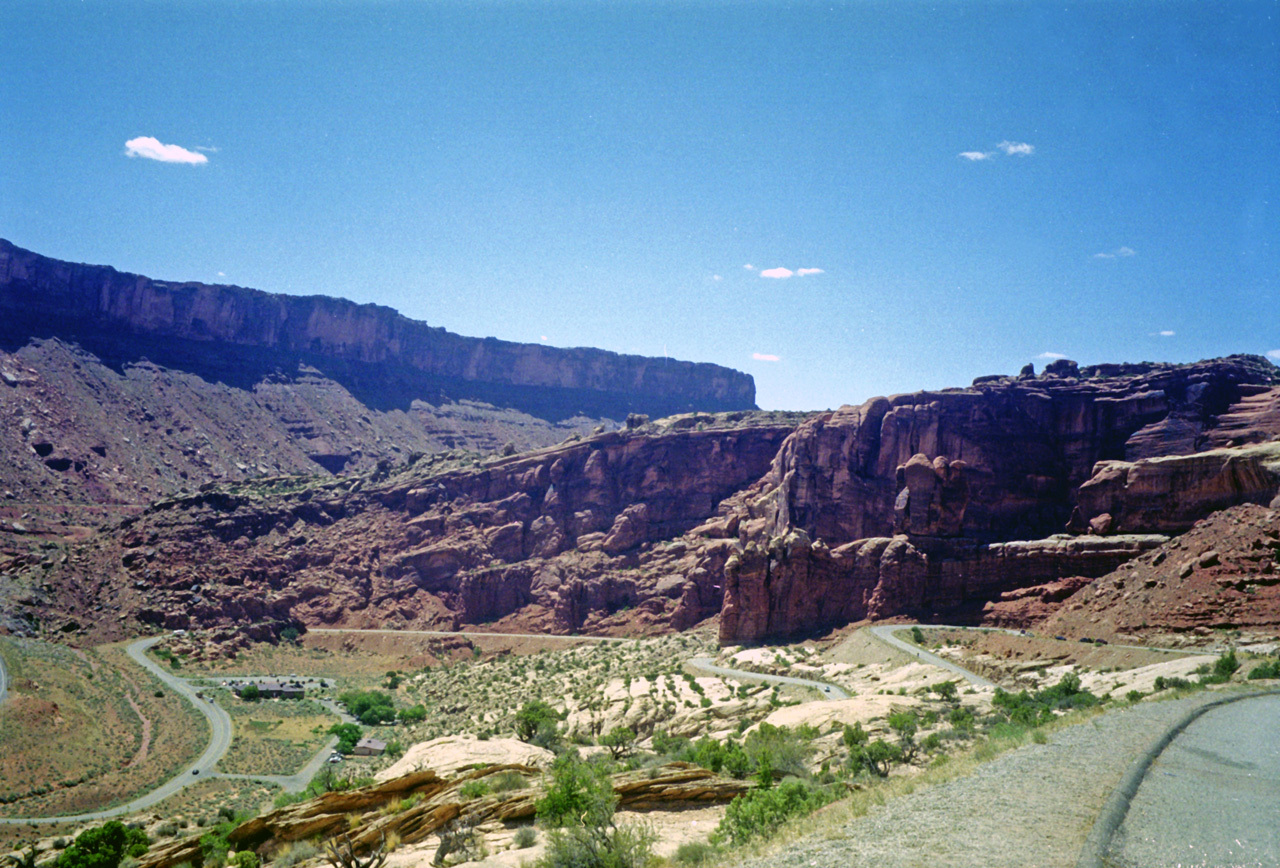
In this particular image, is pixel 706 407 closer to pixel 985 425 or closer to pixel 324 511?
pixel 324 511

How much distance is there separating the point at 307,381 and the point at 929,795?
477 feet

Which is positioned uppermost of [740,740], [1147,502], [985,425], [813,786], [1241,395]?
[1241,395]

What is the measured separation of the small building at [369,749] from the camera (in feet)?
139

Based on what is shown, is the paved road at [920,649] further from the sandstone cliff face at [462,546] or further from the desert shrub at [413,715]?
the desert shrub at [413,715]

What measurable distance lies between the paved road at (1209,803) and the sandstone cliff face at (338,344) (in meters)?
144

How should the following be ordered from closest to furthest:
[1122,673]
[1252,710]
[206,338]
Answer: [1252,710]
[1122,673]
[206,338]

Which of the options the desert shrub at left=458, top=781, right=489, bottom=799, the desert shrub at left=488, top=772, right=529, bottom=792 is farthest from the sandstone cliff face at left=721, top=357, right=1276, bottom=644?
the desert shrub at left=458, top=781, right=489, bottom=799

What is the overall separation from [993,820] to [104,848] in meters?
27.1

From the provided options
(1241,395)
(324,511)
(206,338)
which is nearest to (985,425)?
(1241,395)

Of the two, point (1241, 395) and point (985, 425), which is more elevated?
point (1241, 395)

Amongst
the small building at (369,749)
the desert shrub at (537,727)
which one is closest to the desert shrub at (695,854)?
the desert shrub at (537,727)

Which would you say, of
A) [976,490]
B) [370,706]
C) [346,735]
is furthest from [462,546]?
[976,490]

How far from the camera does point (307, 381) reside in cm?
14400

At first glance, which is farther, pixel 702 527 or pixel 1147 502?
pixel 702 527
